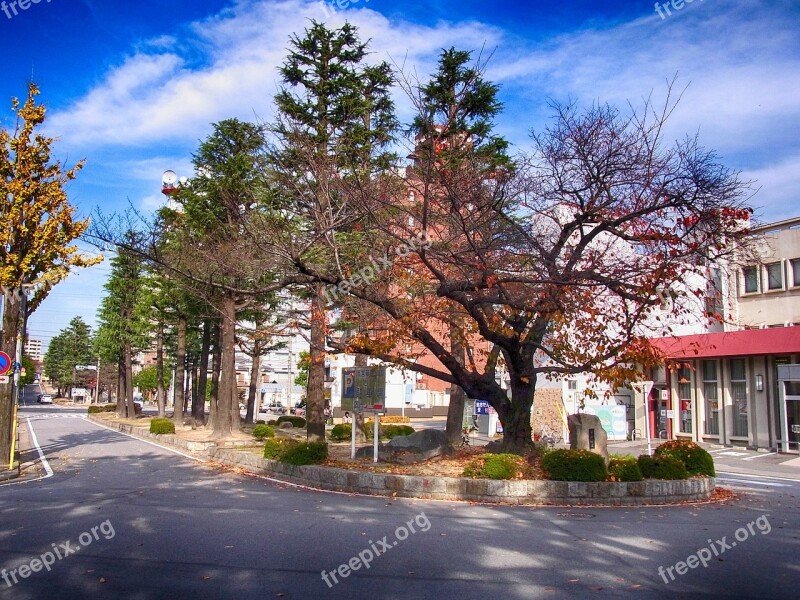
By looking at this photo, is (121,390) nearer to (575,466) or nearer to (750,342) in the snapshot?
(750,342)

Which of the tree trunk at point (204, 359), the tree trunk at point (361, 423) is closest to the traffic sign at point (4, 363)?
the tree trunk at point (361, 423)

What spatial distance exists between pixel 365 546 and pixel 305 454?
24.4ft

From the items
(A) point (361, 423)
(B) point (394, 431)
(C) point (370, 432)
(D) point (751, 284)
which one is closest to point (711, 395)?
(D) point (751, 284)

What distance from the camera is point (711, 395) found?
31516 millimetres

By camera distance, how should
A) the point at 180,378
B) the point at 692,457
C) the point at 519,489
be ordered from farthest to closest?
the point at 180,378 → the point at 692,457 → the point at 519,489

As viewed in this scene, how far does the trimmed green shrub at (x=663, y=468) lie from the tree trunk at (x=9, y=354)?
50.7 ft

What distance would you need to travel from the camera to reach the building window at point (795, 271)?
30.1 meters

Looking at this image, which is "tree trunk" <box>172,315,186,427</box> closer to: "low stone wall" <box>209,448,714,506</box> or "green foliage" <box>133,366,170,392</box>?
"low stone wall" <box>209,448,714,506</box>

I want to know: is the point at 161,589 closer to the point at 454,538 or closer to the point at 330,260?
the point at 454,538

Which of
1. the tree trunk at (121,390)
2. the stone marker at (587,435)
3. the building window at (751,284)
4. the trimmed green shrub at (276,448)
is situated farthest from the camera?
the tree trunk at (121,390)

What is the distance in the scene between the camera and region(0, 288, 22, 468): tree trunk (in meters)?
17.0

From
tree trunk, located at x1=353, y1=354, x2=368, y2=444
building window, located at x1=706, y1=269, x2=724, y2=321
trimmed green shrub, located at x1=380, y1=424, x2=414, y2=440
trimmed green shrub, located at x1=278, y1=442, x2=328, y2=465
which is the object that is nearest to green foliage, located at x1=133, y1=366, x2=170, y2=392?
tree trunk, located at x1=353, y1=354, x2=368, y2=444

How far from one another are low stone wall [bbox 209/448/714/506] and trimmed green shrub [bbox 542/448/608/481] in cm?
17

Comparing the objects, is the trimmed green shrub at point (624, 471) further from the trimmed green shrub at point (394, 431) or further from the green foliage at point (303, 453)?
the trimmed green shrub at point (394, 431)
